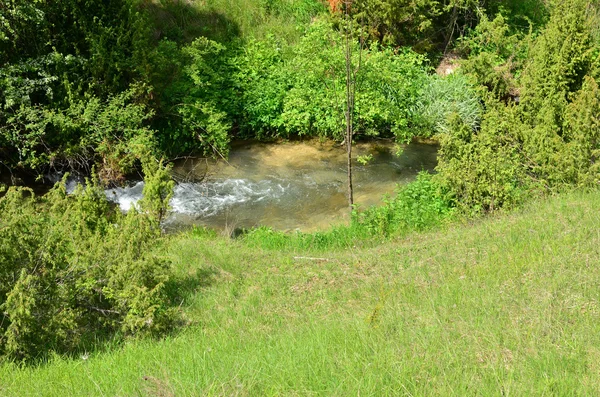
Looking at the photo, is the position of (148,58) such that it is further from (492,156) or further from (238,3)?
(492,156)

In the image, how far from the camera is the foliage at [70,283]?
19.7 feet

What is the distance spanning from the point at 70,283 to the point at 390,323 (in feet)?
11.3

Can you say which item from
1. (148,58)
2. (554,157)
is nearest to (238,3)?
(148,58)

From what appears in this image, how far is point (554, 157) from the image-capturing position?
988cm

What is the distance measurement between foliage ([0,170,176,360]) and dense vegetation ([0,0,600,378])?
2cm

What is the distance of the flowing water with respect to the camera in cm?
1255

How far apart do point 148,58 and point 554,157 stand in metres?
8.51

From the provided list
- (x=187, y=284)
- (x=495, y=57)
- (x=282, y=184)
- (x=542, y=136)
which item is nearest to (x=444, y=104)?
(x=495, y=57)

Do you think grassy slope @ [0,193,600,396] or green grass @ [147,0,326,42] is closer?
grassy slope @ [0,193,600,396]

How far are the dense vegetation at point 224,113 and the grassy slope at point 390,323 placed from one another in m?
0.87

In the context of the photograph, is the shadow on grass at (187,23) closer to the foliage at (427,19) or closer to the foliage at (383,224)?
the foliage at (427,19)

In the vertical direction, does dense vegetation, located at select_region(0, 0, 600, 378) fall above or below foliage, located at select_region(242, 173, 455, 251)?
above

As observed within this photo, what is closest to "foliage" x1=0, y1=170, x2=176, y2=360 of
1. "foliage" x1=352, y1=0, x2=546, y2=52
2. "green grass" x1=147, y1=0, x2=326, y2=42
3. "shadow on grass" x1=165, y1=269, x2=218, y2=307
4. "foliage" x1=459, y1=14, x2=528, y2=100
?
"shadow on grass" x1=165, y1=269, x2=218, y2=307

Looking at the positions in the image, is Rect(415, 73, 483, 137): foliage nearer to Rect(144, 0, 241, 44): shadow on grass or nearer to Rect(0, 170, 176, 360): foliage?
Rect(144, 0, 241, 44): shadow on grass
